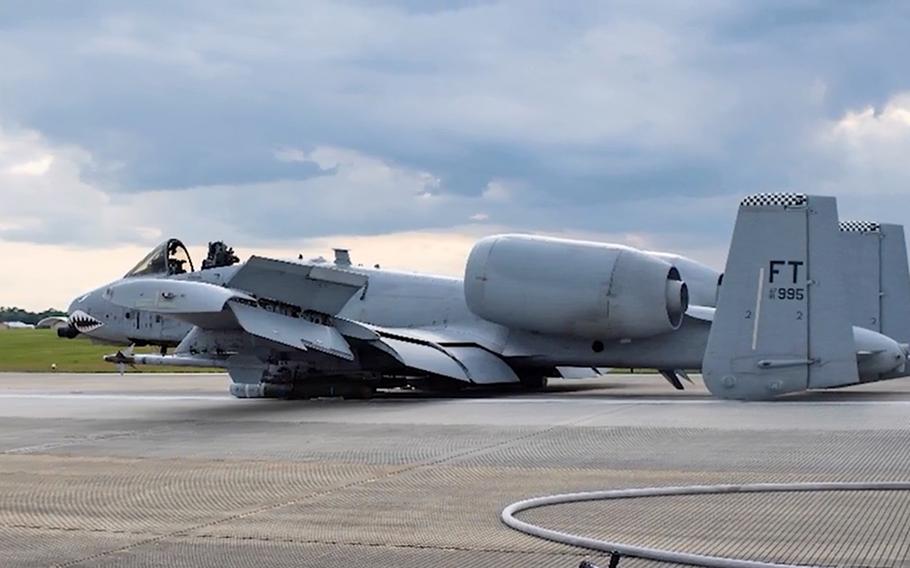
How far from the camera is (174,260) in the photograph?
27.3m

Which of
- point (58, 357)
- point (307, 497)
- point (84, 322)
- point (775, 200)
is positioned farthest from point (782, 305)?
point (58, 357)

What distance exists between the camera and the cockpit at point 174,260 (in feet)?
89.1

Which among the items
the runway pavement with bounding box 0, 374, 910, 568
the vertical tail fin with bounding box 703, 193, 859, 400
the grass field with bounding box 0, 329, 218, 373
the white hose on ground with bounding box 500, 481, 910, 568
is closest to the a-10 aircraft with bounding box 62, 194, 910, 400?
the vertical tail fin with bounding box 703, 193, 859, 400

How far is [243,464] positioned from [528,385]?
49.4ft

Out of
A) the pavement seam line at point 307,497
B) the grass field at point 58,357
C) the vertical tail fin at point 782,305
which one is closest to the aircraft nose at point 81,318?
the grass field at point 58,357

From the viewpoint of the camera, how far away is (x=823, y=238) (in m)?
20.0

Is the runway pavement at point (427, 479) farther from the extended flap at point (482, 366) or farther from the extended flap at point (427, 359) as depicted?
the extended flap at point (482, 366)

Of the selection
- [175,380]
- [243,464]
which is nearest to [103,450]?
[243,464]

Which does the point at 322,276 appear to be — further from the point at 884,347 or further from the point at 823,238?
the point at 884,347

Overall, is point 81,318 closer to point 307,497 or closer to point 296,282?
point 296,282

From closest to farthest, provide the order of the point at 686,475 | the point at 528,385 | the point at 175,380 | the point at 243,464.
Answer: the point at 686,475 < the point at 243,464 < the point at 528,385 < the point at 175,380

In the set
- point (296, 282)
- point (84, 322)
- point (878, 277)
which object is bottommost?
point (84, 322)

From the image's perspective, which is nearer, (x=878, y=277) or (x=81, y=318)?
(x=878, y=277)

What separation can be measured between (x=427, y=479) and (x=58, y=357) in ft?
169
